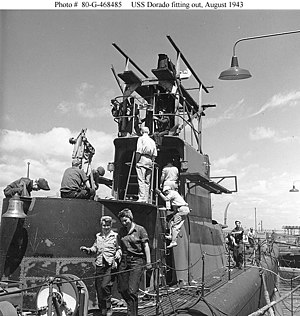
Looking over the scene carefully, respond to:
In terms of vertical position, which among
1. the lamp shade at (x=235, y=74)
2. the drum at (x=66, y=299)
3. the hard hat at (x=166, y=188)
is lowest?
the drum at (x=66, y=299)

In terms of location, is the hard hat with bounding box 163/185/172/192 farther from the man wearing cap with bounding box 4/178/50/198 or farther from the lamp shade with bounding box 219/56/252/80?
the lamp shade with bounding box 219/56/252/80

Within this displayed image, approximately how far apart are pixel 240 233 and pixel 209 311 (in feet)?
24.0

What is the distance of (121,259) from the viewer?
7.23 meters

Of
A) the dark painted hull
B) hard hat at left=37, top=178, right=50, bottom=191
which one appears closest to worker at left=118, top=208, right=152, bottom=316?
the dark painted hull

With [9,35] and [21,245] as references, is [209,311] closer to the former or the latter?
[21,245]

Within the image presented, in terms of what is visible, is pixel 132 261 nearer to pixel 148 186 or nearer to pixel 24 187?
pixel 24 187

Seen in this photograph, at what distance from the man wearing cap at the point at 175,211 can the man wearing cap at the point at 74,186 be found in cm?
239

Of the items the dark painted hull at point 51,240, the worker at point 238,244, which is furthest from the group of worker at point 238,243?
the dark painted hull at point 51,240

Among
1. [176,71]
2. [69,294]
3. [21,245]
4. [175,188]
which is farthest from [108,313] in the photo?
[176,71]

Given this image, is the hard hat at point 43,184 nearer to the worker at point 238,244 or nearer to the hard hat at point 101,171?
the hard hat at point 101,171

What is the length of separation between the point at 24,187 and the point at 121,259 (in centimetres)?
243

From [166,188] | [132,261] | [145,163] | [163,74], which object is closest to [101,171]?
[145,163]

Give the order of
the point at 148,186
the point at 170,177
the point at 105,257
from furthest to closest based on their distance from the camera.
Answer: the point at 170,177 → the point at 148,186 → the point at 105,257

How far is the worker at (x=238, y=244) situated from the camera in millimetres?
15094
